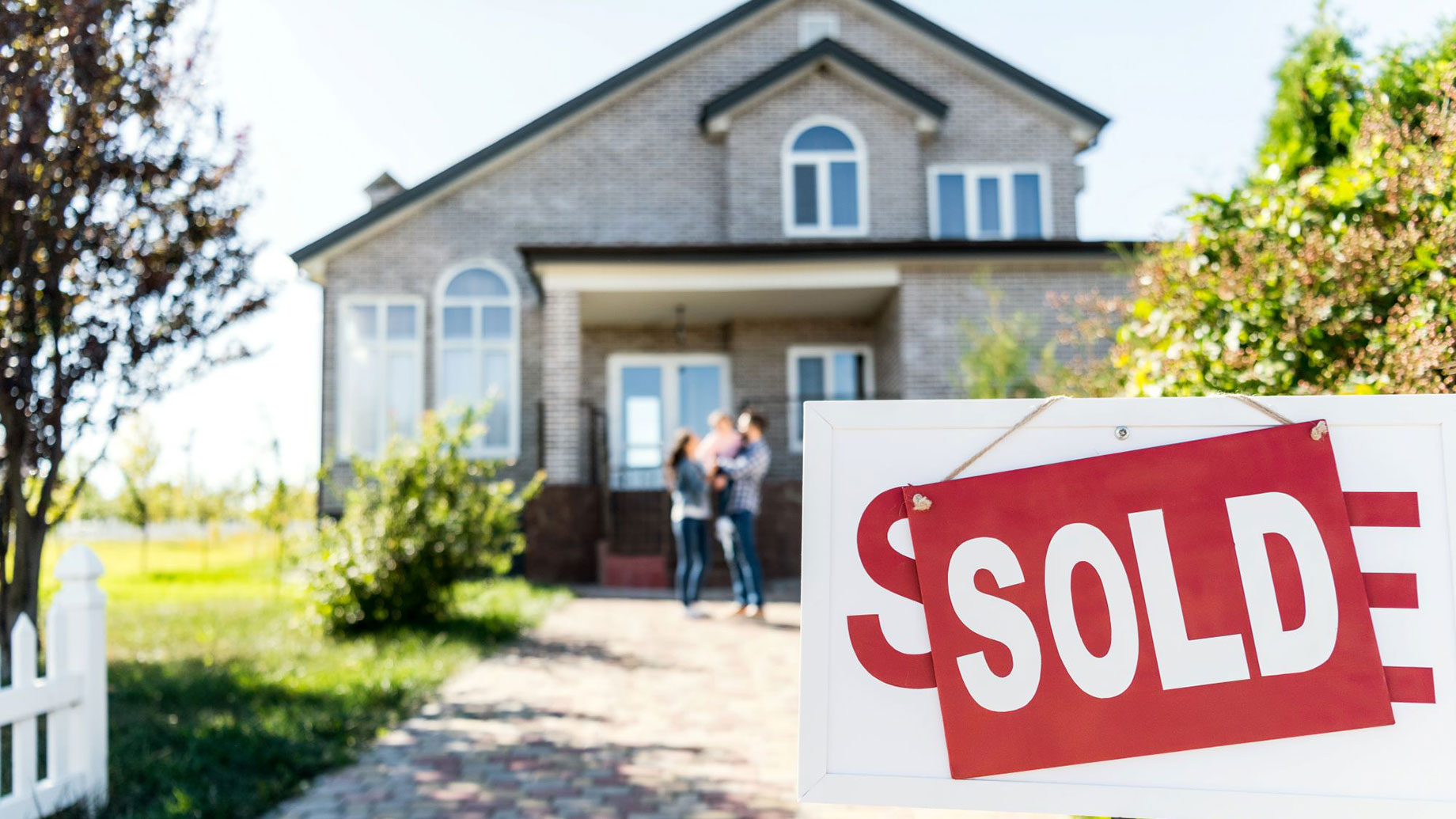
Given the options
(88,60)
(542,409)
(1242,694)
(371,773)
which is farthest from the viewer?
(542,409)

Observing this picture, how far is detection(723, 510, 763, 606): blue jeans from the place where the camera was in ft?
31.1

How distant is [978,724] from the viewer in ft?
4.65

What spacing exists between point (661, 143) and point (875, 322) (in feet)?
14.3

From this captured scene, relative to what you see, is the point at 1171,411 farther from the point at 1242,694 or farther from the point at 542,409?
the point at 542,409

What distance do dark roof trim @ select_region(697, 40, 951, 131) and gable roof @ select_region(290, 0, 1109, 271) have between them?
1.66 metres

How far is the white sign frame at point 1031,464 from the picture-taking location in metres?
1.37

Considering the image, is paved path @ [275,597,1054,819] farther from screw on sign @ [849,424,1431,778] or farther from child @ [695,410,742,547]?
screw on sign @ [849,424,1431,778]

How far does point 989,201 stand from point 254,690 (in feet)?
43.8

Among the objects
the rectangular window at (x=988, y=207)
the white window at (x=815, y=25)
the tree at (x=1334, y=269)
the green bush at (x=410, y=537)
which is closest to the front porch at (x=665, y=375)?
the rectangular window at (x=988, y=207)

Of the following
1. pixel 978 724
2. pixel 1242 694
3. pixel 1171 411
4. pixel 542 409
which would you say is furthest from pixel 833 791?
pixel 542 409

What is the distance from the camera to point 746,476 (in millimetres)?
9664

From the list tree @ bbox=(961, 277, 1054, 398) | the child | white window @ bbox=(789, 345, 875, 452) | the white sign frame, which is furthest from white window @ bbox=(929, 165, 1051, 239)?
the white sign frame

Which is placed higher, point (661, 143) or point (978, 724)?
point (661, 143)

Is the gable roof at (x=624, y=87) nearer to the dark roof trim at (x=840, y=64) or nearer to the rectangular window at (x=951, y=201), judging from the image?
the dark roof trim at (x=840, y=64)
